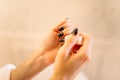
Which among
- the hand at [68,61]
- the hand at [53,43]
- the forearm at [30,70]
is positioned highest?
the hand at [53,43]

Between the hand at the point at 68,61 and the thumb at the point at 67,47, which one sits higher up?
the thumb at the point at 67,47

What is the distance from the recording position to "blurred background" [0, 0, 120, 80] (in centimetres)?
121

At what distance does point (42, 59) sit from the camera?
1.10 metres

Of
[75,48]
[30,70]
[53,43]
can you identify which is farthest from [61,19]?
[75,48]

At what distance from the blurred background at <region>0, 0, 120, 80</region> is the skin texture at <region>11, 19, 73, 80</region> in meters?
0.24

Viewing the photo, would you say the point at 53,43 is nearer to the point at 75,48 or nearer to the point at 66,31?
the point at 66,31

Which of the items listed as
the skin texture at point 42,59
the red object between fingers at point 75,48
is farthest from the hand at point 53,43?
the red object between fingers at point 75,48

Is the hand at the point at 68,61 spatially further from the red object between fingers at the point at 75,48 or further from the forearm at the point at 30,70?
the forearm at the point at 30,70

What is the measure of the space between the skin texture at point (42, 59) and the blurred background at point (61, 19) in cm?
24

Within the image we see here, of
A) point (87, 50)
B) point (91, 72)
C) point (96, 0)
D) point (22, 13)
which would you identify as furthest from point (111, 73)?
point (22, 13)

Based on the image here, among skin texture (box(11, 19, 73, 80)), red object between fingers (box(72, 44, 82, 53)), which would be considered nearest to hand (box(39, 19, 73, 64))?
skin texture (box(11, 19, 73, 80))

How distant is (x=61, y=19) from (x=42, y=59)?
32 centimetres

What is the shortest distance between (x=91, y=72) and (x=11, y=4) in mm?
669

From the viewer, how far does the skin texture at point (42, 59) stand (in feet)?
3.53
